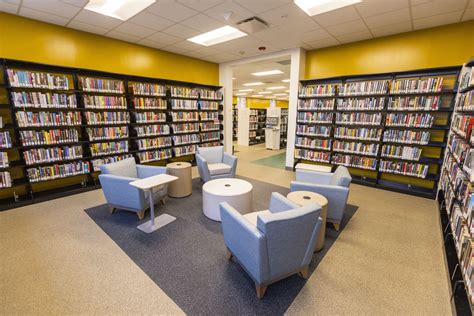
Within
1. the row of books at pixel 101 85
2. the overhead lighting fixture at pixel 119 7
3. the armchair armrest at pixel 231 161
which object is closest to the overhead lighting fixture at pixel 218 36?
the overhead lighting fixture at pixel 119 7

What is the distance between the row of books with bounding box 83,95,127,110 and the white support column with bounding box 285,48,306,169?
4.08 metres

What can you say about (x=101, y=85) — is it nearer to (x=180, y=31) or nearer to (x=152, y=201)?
(x=180, y=31)

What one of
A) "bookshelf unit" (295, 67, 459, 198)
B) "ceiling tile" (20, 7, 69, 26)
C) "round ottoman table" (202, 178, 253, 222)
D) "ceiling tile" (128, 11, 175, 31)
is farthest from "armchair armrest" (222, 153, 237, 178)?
"ceiling tile" (20, 7, 69, 26)

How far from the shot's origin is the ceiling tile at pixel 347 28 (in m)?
3.88

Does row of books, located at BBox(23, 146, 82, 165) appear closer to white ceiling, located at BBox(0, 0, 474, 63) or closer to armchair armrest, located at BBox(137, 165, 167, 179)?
armchair armrest, located at BBox(137, 165, 167, 179)

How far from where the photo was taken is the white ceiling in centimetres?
319

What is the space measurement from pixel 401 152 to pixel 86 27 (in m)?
6.64

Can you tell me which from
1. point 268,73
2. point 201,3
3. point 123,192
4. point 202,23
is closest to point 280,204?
point 123,192

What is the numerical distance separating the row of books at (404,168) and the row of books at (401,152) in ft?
0.49

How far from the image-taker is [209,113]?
6715 mm

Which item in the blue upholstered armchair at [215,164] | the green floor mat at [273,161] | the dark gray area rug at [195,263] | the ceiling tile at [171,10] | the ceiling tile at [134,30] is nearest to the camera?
the dark gray area rug at [195,263]

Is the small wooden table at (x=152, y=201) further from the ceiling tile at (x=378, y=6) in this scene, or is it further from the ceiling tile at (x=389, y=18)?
the ceiling tile at (x=389, y=18)

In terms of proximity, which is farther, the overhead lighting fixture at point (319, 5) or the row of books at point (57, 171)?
the row of books at point (57, 171)

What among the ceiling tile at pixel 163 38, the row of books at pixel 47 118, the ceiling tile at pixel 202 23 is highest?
the ceiling tile at pixel 163 38
